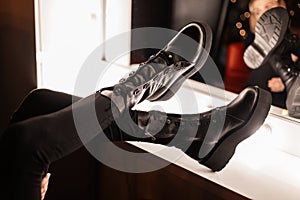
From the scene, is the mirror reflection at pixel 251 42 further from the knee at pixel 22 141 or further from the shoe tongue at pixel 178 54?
the knee at pixel 22 141

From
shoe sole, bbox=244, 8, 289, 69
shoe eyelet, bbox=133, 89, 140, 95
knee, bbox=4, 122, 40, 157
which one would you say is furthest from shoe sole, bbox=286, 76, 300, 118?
knee, bbox=4, 122, 40, 157

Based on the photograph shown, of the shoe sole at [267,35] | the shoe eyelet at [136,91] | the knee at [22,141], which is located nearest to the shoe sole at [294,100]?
the shoe sole at [267,35]

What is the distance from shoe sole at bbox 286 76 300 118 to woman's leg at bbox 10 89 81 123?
1.73ft

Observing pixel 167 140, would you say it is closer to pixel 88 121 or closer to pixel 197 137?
pixel 197 137

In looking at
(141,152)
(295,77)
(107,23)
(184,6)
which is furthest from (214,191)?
(107,23)

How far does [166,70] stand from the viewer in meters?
1.05

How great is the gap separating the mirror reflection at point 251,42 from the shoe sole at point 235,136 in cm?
16

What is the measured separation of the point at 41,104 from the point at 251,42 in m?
0.59

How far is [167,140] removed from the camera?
3.29ft

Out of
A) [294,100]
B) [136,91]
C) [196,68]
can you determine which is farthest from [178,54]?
[294,100]

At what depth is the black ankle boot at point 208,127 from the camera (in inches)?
38.9

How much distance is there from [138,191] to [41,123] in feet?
1.49

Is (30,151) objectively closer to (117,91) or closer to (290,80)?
(117,91)

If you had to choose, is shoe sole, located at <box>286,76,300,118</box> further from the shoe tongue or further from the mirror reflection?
the shoe tongue
